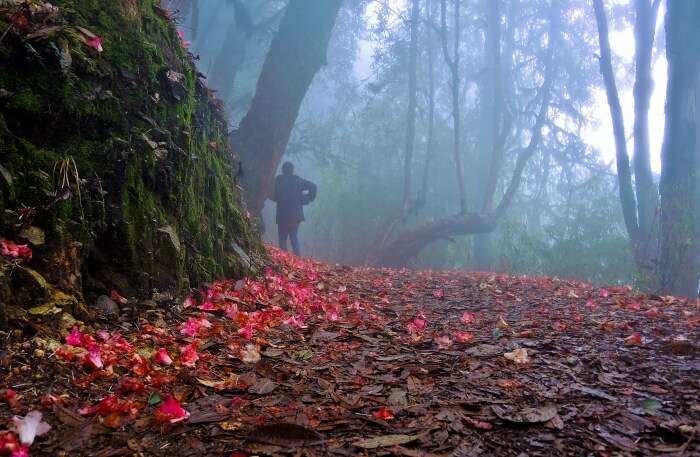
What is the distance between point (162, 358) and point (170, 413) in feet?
1.84

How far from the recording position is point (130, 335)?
2520 millimetres

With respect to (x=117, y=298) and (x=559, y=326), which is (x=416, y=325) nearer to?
(x=559, y=326)

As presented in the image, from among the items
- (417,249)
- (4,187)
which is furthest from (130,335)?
(417,249)

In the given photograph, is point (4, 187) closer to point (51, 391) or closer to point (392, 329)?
point (51, 391)

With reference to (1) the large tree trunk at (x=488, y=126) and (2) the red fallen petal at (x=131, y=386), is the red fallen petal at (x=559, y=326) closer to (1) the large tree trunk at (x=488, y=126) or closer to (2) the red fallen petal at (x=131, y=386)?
(2) the red fallen petal at (x=131, y=386)

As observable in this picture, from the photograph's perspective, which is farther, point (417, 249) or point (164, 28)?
point (417, 249)

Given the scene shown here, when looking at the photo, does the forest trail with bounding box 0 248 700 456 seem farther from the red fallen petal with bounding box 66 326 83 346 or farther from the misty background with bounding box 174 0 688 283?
the misty background with bounding box 174 0 688 283

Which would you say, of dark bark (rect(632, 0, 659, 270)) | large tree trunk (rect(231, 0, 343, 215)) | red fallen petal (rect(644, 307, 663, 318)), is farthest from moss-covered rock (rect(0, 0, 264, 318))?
dark bark (rect(632, 0, 659, 270))

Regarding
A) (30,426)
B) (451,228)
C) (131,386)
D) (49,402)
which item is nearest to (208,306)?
(131,386)

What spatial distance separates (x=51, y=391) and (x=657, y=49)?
797 inches

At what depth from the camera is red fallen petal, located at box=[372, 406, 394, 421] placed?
6.24ft

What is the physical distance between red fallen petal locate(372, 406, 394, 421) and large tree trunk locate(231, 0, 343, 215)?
7085 millimetres

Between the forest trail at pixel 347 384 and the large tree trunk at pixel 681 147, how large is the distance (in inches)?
195

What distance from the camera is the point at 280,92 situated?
908 centimetres
